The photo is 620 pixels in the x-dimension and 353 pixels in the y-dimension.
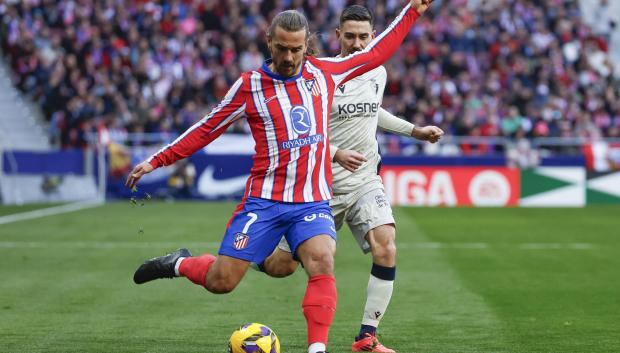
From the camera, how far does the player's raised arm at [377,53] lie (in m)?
7.11

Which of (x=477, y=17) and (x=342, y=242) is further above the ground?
(x=477, y=17)

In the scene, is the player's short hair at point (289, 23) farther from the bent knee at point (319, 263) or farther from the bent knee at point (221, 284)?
the bent knee at point (221, 284)

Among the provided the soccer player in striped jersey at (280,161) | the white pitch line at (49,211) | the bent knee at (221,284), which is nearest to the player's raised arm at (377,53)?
the soccer player in striped jersey at (280,161)

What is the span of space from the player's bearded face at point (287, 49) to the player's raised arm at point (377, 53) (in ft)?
1.35

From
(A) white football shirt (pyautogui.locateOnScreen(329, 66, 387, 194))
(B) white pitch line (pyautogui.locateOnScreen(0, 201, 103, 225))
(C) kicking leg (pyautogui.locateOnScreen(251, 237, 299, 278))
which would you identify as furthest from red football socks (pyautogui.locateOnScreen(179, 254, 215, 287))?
(B) white pitch line (pyautogui.locateOnScreen(0, 201, 103, 225))

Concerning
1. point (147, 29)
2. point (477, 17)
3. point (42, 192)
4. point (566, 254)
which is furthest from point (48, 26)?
point (566, 254)

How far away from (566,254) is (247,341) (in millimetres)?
8966

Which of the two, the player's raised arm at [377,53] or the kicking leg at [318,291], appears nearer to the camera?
the kicking leg at [318,291]

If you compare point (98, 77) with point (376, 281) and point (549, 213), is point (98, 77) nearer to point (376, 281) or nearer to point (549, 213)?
point (549, 213)

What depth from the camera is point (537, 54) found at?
3092 centimetres

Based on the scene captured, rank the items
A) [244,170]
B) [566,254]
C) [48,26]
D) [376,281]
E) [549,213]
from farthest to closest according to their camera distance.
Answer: [48,26], [244,170], [549,213], [566,254], [376,281]

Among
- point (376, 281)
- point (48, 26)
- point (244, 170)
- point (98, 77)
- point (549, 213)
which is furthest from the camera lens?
point (48, 26)

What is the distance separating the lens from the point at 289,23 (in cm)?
655

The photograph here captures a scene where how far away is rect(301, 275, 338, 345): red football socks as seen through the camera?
6.55 meters
